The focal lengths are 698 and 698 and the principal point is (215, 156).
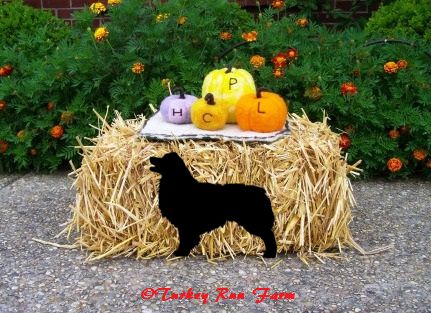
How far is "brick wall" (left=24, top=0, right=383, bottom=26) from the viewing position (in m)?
6.55

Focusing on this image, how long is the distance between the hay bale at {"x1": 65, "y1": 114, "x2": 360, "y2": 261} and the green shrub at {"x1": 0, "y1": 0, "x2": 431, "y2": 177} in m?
1.18

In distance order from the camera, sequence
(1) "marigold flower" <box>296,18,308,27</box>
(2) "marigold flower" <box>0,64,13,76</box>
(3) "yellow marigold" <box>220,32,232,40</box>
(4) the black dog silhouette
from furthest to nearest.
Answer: (1) "marigold flower" <box>296,18,308,27</box>, (3) "yellow marigold" <box>220,32,232,40</box>, (2) "marigold flower" <box>0,64,13,76</box>, (4) the black dog silhouette

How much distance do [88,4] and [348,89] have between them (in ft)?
10.5

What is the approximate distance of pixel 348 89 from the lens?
4383 millimetres

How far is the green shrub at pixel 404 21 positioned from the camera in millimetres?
5117

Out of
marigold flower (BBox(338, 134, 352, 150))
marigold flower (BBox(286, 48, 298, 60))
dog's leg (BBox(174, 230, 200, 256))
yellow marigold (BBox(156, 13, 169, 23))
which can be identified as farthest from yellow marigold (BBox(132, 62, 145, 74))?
dog's leg (BBox(174, 230, 200, 256))

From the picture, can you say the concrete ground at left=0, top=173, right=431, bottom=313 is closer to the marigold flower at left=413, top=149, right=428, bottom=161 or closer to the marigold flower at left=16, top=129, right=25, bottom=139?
the marigold flower at left=413, top=149, right=428, bottom=161

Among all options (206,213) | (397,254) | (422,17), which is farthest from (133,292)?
(422,17)

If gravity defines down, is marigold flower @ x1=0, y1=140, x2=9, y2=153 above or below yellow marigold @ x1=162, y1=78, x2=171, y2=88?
below

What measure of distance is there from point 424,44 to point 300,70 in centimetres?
102

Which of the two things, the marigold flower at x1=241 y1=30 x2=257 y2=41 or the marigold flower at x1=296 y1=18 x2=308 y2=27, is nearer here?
the marigold flower at x1=241 y1=30 x2=257 y2=41

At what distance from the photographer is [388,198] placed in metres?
4.22

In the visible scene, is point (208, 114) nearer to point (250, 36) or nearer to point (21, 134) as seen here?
point (250, 36)

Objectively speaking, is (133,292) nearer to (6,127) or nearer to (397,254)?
(397,254)
